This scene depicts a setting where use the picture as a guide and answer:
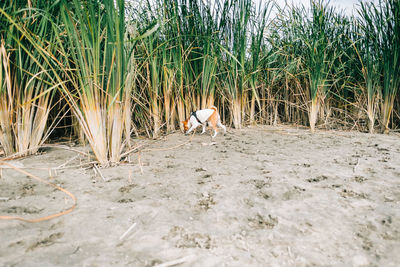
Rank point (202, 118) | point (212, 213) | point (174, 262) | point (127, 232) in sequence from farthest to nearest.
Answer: point (202, 118), point (212, 213), point (127, 232), point (174, 262)

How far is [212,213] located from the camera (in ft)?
3.27

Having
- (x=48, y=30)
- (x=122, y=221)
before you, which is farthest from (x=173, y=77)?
(x=122, y=221)

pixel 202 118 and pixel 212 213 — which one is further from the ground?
pixel 202 118

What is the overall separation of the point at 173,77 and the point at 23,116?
150 cm

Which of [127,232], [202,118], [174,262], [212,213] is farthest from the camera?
[202,118]

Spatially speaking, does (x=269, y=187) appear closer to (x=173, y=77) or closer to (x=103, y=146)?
(x=103, y=146)

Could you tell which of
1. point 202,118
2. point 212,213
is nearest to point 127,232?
point 212,213

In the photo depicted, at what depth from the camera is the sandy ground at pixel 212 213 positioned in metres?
0.74

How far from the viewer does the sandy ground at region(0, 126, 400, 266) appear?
29.3 inches

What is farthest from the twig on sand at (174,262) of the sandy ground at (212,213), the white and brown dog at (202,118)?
the white and brown dog at (202,118)

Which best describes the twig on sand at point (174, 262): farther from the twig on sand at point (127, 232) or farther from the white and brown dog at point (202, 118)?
the white and brown dog at point (202, 118)

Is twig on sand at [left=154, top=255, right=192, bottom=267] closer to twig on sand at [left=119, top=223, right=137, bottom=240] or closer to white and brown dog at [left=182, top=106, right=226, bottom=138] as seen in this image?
twig on sand at [left=119, top=223, right=137, bottom=240]

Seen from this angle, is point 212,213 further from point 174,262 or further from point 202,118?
point 202,118

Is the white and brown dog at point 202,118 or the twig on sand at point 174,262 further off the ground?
the white and brown dog at point 202,118
